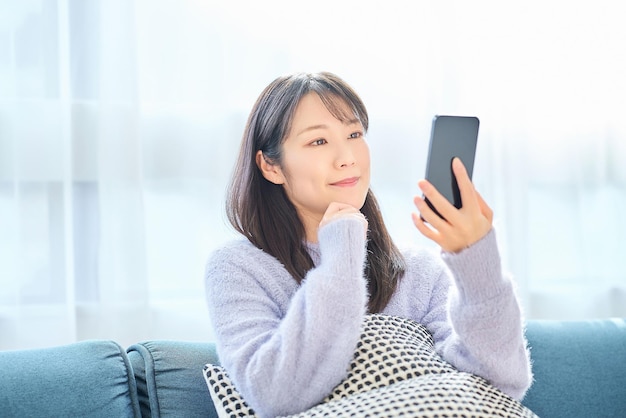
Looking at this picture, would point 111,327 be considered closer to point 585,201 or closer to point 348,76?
point 348,76

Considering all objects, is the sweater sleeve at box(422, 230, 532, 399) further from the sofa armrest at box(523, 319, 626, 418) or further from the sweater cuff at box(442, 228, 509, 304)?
the sofa armrest at box(523, 319, 626, 418)

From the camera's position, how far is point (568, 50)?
237 cm

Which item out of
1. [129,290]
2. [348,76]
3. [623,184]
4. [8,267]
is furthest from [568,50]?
[8,267]

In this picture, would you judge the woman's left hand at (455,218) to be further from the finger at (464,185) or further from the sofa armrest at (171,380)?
the sofa armrest at (171,380)

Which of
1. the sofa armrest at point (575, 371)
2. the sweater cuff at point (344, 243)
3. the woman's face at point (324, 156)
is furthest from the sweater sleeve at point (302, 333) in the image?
the sofa armrest at point (575, 371)

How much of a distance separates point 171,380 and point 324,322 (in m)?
0.38

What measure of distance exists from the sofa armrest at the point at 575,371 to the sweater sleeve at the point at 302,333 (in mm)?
578

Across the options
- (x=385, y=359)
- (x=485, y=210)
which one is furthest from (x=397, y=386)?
(x=485, y=210)

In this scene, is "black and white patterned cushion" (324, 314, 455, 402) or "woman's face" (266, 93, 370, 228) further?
"woman's face" (266, 93, 370, 228)

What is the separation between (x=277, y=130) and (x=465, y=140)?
0.37 m

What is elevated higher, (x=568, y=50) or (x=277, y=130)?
(x=568, y=50)

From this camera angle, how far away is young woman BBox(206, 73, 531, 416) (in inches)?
50.5

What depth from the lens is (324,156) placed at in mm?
1500

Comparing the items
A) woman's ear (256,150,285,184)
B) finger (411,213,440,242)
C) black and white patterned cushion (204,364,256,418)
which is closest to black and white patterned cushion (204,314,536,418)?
black and white patterned cushion (204,364,256,418)
